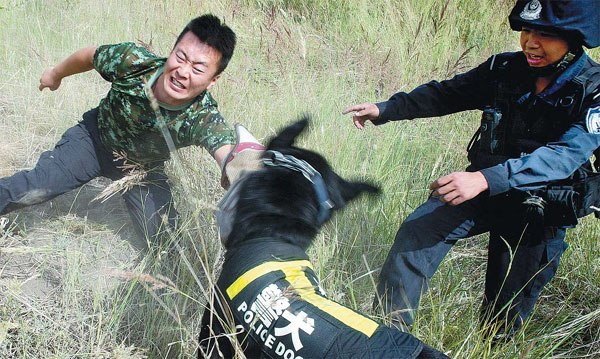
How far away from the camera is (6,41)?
14.2 feet

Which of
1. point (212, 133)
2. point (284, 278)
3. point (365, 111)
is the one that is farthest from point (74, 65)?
point (284, 278)

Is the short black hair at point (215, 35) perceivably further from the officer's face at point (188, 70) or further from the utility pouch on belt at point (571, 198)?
the utility pouch on belt at point (571, 198)

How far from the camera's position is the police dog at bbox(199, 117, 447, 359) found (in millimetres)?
1581

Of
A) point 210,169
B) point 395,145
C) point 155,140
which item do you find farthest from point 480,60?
point 155,140

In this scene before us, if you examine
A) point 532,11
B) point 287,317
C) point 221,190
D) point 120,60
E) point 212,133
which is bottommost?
point 221,190

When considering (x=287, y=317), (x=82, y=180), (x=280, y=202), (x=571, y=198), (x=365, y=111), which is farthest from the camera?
(x=82, y=180)

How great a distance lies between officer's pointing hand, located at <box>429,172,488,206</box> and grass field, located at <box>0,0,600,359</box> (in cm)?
34

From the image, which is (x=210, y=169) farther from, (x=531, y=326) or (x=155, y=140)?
(x=531, y=326)

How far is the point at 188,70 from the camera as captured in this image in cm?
259

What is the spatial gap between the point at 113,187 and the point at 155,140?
61 cm

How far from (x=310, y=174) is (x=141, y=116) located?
1.09m

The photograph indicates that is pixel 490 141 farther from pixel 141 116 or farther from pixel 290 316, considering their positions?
pixel 141 116

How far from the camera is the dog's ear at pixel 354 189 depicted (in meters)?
2.02

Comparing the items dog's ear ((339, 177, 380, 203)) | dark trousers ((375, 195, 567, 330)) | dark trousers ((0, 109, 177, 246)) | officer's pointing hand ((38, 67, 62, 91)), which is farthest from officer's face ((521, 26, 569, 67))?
officer's pointing hand ((38, 67, 62, 91))
